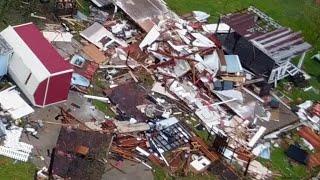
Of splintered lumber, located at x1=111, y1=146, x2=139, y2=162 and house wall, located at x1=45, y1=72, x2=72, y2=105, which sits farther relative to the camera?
house wall, located at x1=45, y1=72, x2=72, y2=105

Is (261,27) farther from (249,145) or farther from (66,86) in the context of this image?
(66,86)

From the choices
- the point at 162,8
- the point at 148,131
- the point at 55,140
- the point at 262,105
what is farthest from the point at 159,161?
the point at 162,8

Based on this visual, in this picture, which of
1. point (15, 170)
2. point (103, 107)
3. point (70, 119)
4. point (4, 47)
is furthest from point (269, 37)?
point (15, 170)

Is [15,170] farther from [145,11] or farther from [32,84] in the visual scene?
[145,11]

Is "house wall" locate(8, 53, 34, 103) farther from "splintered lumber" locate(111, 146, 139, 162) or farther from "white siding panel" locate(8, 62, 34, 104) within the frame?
"splintered lumber" locate(111, 146, 139, 162)

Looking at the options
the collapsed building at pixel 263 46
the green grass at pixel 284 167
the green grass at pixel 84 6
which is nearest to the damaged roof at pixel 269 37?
the collapsed building at pixel 263 46

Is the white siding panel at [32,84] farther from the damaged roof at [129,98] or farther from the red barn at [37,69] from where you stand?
the damaged roof at [129,98]

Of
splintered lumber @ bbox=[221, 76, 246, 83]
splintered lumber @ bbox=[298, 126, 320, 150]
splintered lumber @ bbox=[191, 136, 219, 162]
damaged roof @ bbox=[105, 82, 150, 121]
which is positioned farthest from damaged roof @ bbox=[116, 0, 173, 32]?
splintered lumber @ bbox=[298, 126, 320, 150]
